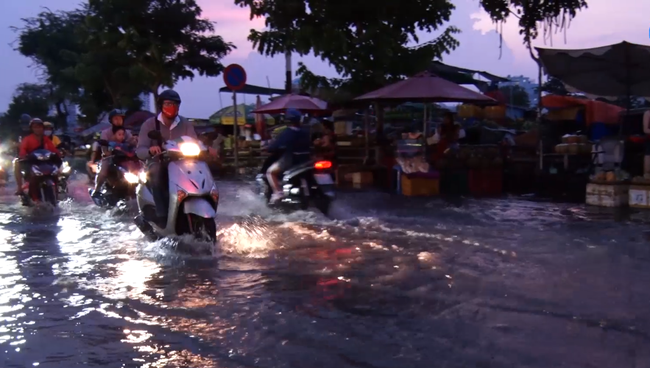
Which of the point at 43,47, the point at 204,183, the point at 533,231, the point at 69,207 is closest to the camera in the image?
the point at 204,183

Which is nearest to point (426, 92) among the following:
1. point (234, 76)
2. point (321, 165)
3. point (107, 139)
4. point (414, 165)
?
point (414, 165)

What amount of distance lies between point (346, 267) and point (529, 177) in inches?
324

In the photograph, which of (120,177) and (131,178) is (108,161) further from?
(131,178)

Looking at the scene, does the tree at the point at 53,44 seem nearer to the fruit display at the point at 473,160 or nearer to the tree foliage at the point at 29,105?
the tree foliage at the point at 29,105

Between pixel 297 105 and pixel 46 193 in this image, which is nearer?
pixel 46 193

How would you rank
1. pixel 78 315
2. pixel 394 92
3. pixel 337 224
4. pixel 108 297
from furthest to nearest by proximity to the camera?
pixel 394 92, pixel 337 224, pixel 108 297, pixel 78 315

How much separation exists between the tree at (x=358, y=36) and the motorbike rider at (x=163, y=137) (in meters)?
8.20

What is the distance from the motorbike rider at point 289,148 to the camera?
30.9ft

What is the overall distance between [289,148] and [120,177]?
8.26ft

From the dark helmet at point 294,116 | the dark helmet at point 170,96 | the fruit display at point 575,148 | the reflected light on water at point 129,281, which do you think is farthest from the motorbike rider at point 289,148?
the fruit display at point 575,148

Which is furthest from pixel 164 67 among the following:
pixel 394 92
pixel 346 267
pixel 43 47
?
pixel 346 267

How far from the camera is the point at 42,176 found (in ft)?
36.9

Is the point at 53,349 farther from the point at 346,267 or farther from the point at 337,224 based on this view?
the point at 337,224

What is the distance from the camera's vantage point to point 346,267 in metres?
6.38
